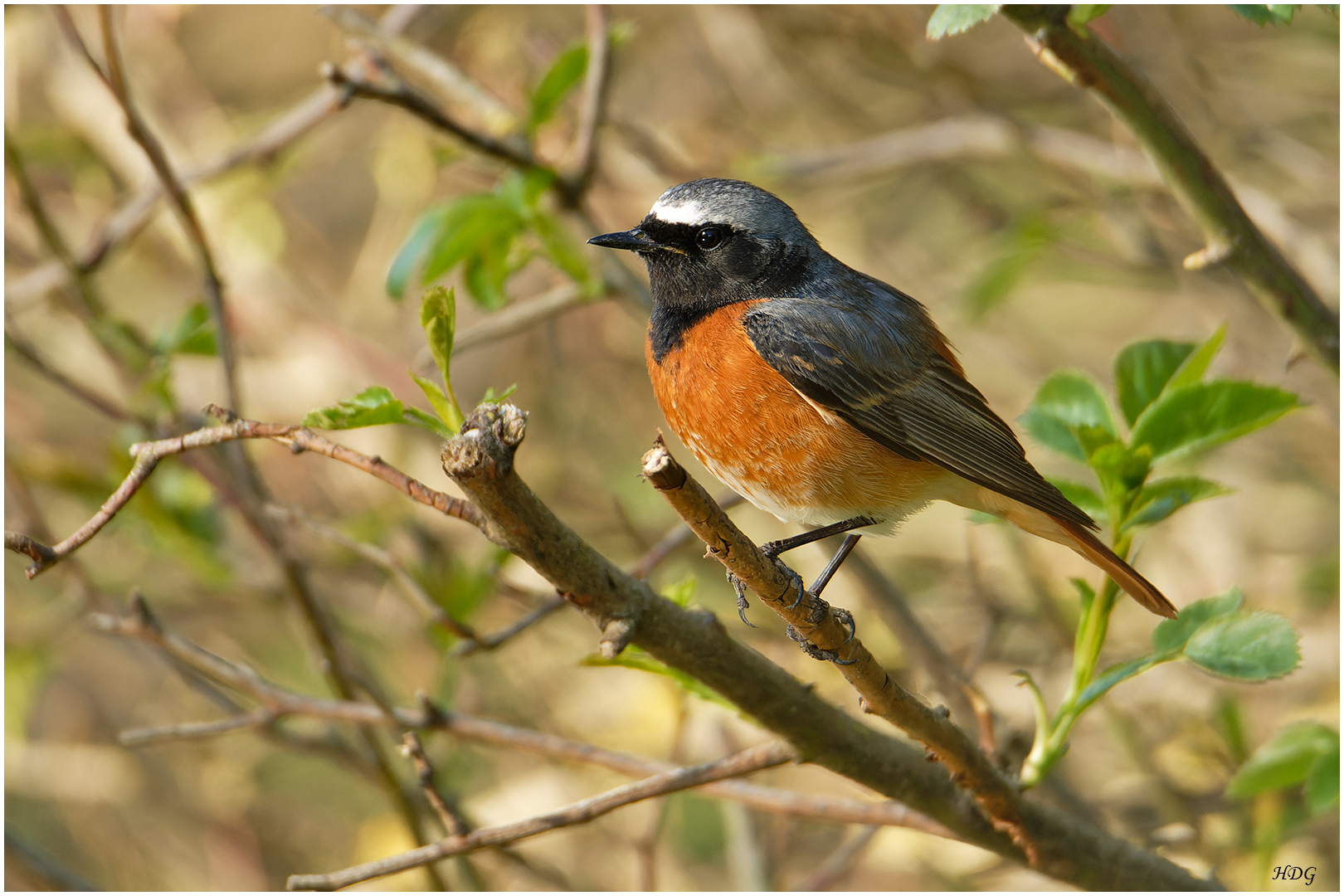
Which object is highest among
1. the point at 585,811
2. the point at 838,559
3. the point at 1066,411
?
the point at 1066,411

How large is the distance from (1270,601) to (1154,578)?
52cm

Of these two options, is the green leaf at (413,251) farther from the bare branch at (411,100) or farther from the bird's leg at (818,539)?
the bird's leg at (818,539)

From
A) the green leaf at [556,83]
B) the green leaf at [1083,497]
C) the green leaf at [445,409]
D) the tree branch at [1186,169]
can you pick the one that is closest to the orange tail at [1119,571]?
the green leaf at [1083,497]

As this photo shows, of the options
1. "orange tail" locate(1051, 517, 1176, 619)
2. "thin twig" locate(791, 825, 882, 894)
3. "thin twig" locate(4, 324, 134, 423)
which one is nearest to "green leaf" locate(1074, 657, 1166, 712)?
"orange tail" locate(1051, 517, 1176, 619)

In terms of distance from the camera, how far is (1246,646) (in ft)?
7.32

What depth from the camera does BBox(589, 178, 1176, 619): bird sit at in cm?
304

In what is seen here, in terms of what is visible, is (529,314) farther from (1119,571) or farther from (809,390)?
(1119,571)

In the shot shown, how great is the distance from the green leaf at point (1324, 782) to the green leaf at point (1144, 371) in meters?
0.89

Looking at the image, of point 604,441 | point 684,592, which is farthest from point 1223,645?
point 604,441

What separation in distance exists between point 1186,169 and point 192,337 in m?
2.58

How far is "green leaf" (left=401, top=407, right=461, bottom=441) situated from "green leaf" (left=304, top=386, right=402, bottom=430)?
3 centimetres

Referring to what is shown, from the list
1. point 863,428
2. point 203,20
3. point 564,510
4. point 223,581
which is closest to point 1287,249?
point 863,428

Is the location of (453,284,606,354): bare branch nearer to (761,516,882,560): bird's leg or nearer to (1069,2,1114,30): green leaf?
(761,516,882,560): bird's leg

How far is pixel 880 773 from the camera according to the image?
2355 mm
